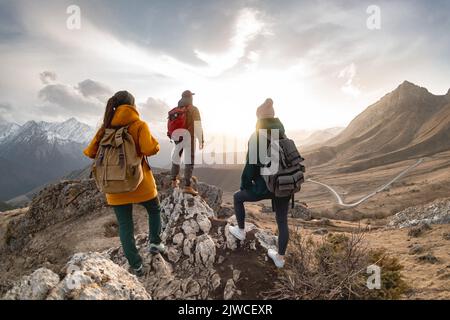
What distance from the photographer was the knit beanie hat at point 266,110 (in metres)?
5.23

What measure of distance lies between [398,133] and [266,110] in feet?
548

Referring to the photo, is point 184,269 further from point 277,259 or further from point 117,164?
point 117,164

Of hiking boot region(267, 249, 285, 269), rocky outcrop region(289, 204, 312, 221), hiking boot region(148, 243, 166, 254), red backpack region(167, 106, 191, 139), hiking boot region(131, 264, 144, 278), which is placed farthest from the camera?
rocky outcrop region(289, 204, 312, 221)

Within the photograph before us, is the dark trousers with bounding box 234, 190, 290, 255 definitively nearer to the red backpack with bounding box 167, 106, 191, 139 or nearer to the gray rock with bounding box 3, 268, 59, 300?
the red backpack with bounding box 167, 106, 191, 139

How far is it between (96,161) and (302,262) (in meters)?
4.35

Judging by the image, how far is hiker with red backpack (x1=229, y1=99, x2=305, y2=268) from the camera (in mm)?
4914

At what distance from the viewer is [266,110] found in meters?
5.23

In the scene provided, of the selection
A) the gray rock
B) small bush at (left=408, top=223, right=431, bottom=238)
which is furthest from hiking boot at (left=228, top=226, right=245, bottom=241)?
small bush at (left=408, top=223, right=431, bottom=238)

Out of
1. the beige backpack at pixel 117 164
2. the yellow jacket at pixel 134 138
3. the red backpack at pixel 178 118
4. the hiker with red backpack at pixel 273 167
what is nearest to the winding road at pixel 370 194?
the red backpack at pixel 178 118

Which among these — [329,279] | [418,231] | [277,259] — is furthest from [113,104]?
[418,231]

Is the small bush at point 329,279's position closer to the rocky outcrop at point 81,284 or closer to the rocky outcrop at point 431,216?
the rocky outcrop at point 81,284
